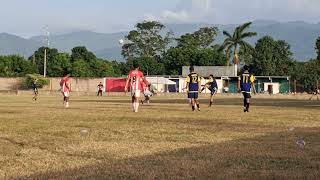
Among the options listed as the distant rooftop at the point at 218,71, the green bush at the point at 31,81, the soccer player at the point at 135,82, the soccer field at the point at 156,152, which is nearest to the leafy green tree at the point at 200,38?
the distant rooftop at the point at 218,71

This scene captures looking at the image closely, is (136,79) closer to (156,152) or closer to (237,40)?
(156,152)

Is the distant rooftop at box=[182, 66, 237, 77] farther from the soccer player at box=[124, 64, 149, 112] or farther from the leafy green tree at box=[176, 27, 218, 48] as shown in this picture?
the soccer player at box=[124, 64, 149, 112]

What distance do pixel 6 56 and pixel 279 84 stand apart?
49136 mm

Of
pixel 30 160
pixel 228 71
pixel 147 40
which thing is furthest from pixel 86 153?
pixel 147 40

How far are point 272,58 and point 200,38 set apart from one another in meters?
19.3

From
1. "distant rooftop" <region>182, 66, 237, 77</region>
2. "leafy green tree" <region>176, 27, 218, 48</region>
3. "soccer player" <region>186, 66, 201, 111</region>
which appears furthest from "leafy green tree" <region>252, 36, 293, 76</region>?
"soccer player" <region>186, 66, 201, 111</region>

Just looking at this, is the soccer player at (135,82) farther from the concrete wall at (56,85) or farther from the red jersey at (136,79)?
the concrete wall at (56,85)

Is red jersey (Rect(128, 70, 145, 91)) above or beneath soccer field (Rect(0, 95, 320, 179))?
above

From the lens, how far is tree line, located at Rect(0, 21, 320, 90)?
4119 inches

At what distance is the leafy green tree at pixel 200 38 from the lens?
13288cm

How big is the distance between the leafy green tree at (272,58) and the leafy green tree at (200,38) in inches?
510

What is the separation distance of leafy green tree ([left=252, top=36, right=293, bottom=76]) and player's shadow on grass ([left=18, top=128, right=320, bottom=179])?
361 feet

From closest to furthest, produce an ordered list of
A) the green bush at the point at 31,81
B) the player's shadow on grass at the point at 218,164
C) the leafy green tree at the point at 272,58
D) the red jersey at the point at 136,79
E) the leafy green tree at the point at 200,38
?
the player's shadow on grass at the point at 218,164, the red jersey at the point at 136,79, the green bush at the point at 31,81, the leafy green tree at the point at 272,58, the leafy green tree at the point at 200,38

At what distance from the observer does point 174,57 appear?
120m
